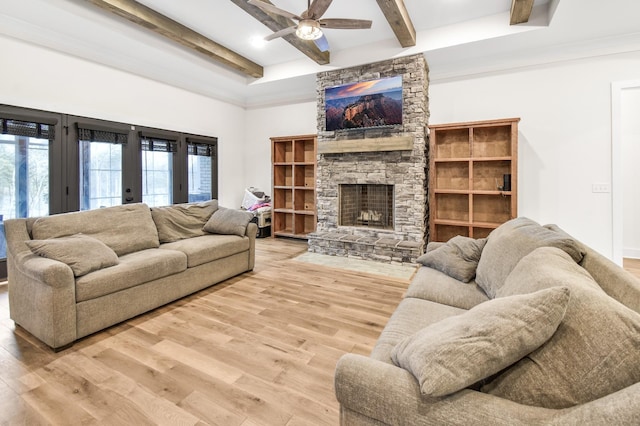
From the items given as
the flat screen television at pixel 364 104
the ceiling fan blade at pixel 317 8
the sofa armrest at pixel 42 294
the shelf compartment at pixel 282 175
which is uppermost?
the ceiling fan blade at pixel 317 8

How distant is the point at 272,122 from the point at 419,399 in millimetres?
6520

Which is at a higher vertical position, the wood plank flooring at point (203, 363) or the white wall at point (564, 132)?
the white wall at point (564, 132)

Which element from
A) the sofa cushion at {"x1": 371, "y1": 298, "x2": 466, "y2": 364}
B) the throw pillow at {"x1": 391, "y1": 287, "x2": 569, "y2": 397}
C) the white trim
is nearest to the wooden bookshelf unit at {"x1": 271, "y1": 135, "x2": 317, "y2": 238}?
the sofa cushion at {"x1": 371, "y1": 298, "x2": 466, "y2": 364}

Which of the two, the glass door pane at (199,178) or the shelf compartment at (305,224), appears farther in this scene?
the shelf compartment at (305,224)

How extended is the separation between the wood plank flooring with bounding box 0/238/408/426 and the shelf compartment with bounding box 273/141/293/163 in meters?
3.61

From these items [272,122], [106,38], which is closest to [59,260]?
[106,38]

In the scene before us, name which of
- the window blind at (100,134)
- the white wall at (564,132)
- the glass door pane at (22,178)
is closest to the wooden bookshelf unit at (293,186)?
the window blind at (100,134)

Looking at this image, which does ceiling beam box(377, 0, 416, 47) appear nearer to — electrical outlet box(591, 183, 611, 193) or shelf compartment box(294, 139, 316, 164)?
shelf compartment box(294, 139, 316, 164)

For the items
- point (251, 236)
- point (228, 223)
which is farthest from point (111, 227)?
point (251, 236)

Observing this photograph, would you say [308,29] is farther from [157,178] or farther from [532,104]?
[157,178]

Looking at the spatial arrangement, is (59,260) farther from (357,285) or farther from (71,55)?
(71,55)

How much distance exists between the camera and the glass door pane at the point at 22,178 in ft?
12.2

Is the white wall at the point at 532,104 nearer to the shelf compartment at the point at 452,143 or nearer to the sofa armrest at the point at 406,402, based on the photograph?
the shelf compartment at the point at 452,143

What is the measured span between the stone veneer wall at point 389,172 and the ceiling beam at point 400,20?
1.07 feet
